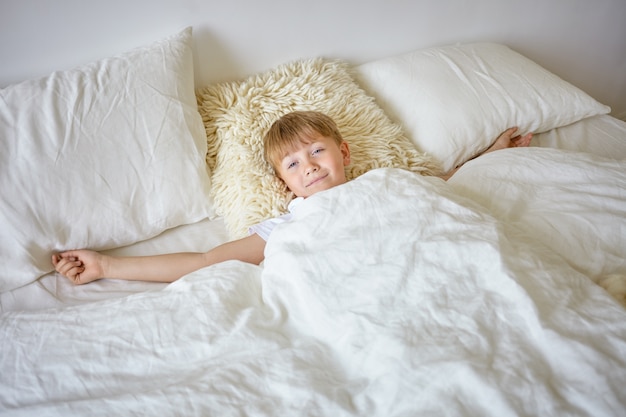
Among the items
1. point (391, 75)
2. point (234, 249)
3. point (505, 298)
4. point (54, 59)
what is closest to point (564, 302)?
point (505, 298)

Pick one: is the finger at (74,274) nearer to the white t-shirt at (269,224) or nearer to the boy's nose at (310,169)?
the white t-shirt at (269,224)

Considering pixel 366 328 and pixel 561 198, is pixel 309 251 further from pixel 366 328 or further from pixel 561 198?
pixel 561 198

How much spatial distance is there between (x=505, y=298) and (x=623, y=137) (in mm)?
1086

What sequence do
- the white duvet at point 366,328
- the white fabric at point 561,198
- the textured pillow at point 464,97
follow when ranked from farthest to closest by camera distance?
the textured pillow at point 464,97, the white fabric at point 561,198, the white duvet at point 366,328

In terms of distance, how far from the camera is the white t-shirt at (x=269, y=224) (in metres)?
1.09

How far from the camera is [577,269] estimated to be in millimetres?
914

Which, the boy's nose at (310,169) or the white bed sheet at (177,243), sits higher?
the boy's nose at (310,169)

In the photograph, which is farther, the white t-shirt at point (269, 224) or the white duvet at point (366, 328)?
the white t-shirt at point (269, 224)

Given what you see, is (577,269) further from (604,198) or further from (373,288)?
(373,288)

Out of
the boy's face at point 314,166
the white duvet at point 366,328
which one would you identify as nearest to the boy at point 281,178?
the boy's face at point 314,166

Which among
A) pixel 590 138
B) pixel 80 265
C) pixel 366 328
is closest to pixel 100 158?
pixel 80 265

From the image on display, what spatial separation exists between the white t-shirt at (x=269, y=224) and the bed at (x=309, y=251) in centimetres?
5

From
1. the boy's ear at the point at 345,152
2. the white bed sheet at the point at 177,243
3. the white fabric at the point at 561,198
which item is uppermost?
the boy's ear at the point at 345,152

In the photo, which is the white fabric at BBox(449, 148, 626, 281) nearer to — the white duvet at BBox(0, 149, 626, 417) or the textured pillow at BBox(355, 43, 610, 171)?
the white duvet at BBox(0, 149, 626, 417)
